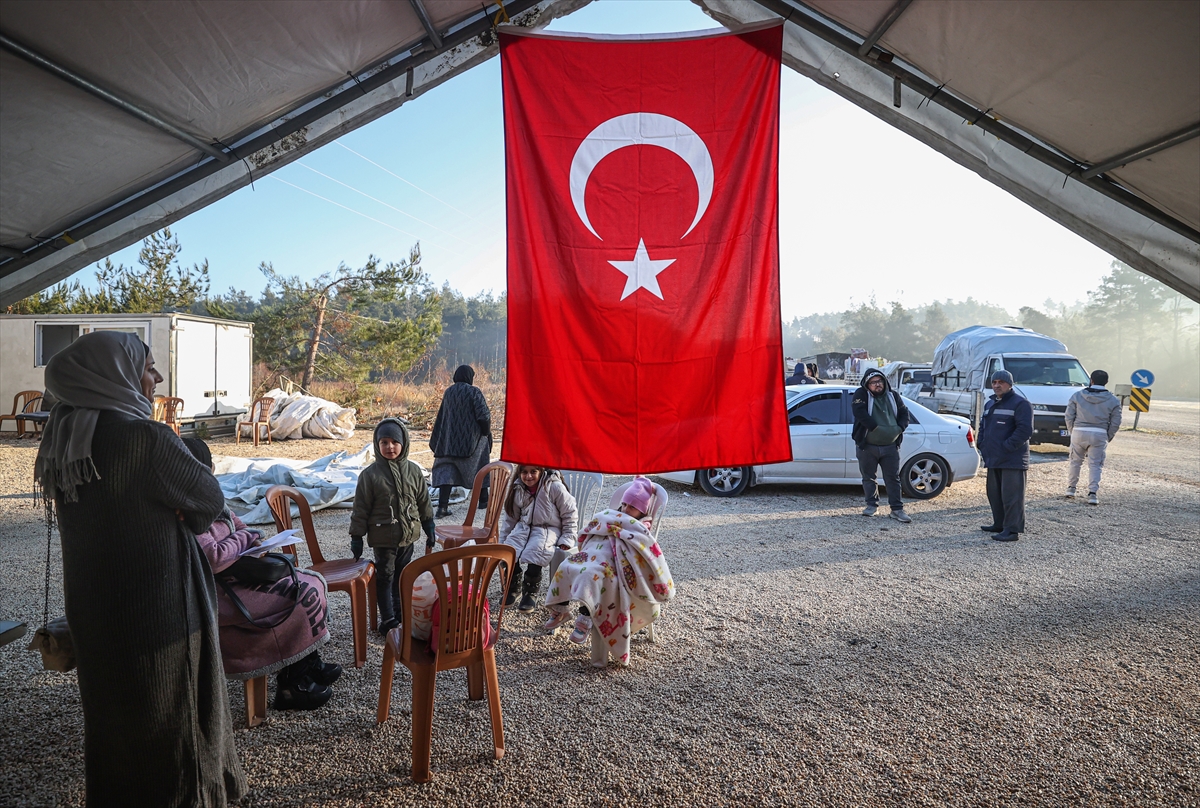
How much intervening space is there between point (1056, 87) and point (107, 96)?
4.78 metres

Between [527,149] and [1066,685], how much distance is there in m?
4.44

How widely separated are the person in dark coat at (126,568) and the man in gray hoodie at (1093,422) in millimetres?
10805

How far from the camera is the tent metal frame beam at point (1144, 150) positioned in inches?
116

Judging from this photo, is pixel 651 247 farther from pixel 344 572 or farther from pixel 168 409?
pixel 168 409

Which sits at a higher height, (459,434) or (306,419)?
(306,419)

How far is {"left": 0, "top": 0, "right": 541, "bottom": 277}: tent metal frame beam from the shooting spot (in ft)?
12.5

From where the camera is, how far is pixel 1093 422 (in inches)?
355

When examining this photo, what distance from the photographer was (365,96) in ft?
13.2

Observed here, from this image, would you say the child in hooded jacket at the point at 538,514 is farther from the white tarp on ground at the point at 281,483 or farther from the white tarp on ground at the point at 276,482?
the white tarp on ground at the point at 276,482

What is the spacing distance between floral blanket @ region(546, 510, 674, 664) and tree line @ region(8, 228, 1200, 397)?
5.32 ft

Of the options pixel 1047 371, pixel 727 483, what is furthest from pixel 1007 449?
pixel 1047 371

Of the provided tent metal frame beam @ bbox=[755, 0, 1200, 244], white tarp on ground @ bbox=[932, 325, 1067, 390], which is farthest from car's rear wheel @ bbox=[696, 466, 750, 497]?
white tarp on ground @ bbox=[932, 325, 1067, 390]

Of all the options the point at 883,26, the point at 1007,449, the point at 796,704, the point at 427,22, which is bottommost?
the point at 796,704

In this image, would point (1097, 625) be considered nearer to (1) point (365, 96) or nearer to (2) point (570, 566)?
(2) point (570, 566)
